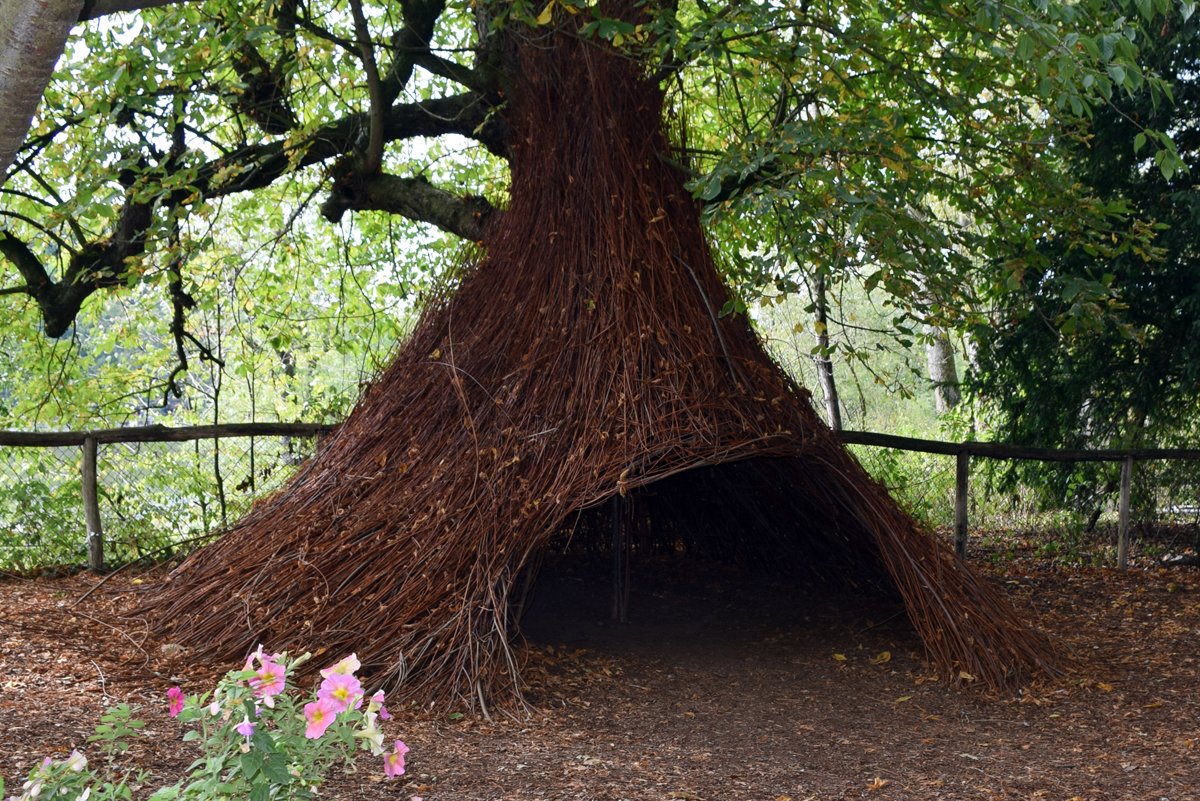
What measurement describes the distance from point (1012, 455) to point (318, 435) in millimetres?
5036

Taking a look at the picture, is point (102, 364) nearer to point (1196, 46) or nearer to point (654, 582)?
point (654, 582)

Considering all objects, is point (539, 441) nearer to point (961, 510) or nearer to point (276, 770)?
point (276, 770)

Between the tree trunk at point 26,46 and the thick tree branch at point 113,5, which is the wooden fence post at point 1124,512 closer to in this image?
the thick tree branch at point 113,5

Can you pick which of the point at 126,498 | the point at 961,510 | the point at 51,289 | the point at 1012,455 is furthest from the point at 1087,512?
the point at 51,289

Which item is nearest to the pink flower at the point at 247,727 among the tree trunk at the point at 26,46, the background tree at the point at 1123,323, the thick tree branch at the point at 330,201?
the tree trunk at the point at 26,46

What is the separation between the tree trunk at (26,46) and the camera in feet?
5.85

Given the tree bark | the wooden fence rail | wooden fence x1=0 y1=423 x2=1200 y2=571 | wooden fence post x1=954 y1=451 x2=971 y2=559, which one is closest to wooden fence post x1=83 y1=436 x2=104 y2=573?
wooden fence x1=0 y1=423 x2=1200 y2=571

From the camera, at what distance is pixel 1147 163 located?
7121 mm

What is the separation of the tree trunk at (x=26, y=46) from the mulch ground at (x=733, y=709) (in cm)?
187

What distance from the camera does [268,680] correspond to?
5.99ft

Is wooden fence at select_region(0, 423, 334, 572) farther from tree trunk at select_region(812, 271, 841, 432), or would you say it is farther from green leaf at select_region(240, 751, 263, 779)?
green leaf at select_region(240, 751, 263, 779)

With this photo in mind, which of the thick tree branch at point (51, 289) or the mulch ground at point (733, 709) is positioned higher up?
the thick tree branch at point (51, 289)

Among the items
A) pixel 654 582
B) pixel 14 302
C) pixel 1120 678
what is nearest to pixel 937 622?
pixel 1120 678

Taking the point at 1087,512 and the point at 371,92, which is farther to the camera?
the point at 1087,512
